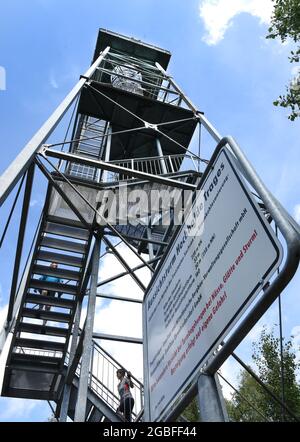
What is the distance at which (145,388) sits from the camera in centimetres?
289

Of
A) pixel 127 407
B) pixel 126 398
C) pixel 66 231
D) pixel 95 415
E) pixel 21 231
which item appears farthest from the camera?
pixel 95 415

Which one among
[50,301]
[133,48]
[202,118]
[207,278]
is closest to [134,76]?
[133,48]

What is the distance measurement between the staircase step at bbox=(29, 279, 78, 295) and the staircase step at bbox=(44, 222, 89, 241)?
1.06 m

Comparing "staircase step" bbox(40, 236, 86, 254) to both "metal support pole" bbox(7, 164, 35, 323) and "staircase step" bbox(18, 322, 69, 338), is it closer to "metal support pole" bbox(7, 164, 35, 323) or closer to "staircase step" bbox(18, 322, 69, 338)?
"metal support pole" bbox(7, 164, 35, 323)

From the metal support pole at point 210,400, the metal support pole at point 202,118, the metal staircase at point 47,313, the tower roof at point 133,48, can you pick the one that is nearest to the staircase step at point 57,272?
the metal staircase at point 47,313

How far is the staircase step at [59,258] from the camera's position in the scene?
7.91 metres

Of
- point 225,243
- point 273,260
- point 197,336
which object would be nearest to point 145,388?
point 197,336

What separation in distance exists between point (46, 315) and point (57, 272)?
1091 millimetres

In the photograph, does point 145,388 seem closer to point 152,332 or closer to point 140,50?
point 152,332

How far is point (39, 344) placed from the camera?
8820 mm

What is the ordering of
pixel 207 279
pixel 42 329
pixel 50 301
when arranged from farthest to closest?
pixel 42 329, pixel 50 301, pixel 207 279

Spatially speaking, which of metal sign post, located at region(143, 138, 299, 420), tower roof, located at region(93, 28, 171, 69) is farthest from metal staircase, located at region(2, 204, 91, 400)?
tower roof, located at region(93, 28, 171, 69)

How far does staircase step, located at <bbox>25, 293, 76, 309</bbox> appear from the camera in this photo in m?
8.19

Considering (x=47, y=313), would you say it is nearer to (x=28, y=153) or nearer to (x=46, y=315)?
(x=46, y=315)
